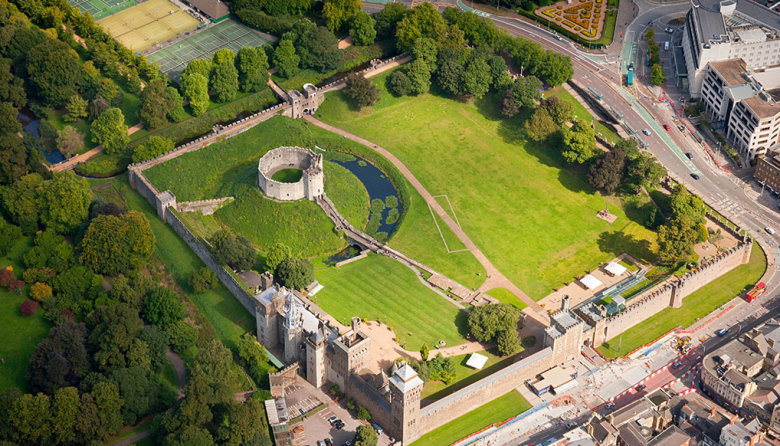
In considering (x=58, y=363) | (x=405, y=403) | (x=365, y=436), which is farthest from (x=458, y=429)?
(x=58, y=363)

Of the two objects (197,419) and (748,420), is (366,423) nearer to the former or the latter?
(197,419)

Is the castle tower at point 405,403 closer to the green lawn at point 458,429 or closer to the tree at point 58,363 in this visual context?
the green lawn at point 458,429

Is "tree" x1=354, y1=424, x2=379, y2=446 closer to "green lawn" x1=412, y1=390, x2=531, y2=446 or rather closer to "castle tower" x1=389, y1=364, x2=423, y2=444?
"castle tower" x1=389, y1=364, x2=423, y2=444

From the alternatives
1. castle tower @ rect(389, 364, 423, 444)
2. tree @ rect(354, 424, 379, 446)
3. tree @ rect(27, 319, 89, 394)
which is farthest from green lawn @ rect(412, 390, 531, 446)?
tree @ rect(27, 319, 89, 394)

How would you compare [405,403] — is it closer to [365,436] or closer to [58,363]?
[365,436]

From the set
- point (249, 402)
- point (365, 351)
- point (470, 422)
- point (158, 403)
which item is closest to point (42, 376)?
point (158, 403)

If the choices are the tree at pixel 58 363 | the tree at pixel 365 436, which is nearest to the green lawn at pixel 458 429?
the tree at pixel 365 436
